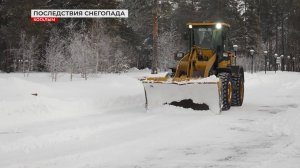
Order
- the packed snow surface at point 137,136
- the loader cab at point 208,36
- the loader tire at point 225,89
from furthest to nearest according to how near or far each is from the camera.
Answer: the loader cab at point 208,36 → the loader tire at point 225,89 → the packed snow surface at point 137,136

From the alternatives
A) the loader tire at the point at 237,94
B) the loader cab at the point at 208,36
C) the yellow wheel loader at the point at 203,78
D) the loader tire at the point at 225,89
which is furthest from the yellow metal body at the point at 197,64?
the loader tire at the point at 237,94

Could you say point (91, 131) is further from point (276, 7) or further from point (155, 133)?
point (276, 7)

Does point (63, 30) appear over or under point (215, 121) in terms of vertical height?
over

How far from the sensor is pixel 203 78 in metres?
13.5

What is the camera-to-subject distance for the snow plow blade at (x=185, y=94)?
13273 mm

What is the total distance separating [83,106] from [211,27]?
17.2 feet

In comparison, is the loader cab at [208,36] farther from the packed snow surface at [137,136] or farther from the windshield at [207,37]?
the packed snow surface at [137,136]

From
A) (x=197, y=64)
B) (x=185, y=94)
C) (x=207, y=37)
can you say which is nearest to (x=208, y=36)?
(x=207, y=37)

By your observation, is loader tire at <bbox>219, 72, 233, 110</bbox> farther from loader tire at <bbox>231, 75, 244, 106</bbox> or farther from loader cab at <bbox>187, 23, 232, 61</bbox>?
loader tire at <bbox>231, 75, 244, 106</bbox>

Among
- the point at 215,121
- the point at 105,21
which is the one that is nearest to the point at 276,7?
the point at 105,21

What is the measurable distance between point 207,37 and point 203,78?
2.72 meters

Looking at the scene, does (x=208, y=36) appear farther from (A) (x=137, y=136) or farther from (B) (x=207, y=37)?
(A) (x=137, y=136)

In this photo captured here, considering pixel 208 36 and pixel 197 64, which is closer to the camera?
pixel 197 64

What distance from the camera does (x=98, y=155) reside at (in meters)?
7.25
